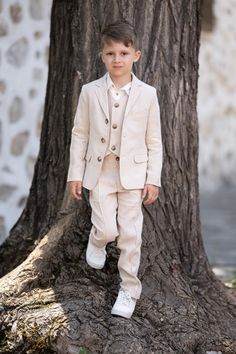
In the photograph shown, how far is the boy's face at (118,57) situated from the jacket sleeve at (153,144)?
0.65 ft

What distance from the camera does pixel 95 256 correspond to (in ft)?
13.0

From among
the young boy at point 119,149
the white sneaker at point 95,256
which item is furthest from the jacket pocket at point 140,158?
the white sneaker at point 95,256

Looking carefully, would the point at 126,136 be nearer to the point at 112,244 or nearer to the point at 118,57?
the point at 118,57

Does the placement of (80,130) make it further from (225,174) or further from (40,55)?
(225,174)

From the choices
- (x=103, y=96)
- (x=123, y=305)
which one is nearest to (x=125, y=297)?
(x=123, y=305)

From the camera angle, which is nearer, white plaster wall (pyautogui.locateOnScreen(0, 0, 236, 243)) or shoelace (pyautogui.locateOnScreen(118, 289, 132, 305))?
shoelace (pyautogui.locateOnScreen(118, 289, 132, 305))

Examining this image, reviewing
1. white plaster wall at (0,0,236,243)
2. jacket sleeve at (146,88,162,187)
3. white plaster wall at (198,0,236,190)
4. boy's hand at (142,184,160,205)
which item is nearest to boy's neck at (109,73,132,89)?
jacket sleeve at (146,88,162,187)

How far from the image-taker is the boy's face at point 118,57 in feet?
11.7

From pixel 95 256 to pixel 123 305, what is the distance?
0.95 feet

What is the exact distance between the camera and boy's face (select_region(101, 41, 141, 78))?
3.56 metres

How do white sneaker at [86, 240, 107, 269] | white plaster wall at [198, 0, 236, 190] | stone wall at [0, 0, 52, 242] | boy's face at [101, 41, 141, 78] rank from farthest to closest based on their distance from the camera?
white plaster wall at [198, 0, 236, 190] → stone wall at [0, 0, 52, 242] → white sneaker at [86, 240, 107, 269] → boy's face at [101, 41, 141, 78]

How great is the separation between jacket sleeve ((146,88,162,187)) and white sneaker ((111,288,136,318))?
0.55 metres

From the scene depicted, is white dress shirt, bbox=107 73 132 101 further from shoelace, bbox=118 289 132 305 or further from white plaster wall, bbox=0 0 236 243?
white plaster wall, bbox=0 0 236 243

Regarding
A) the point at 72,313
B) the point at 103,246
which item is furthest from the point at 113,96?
the point at 72,313
